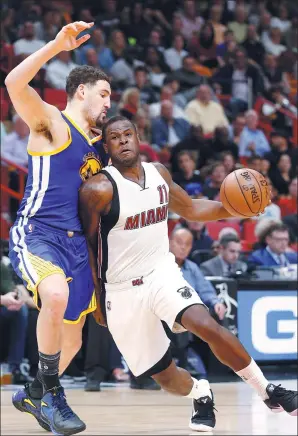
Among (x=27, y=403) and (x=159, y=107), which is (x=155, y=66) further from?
(x=27, y=403)

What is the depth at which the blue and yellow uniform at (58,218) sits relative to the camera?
650 centimetres

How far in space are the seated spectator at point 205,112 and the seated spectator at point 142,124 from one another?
60.2 inches

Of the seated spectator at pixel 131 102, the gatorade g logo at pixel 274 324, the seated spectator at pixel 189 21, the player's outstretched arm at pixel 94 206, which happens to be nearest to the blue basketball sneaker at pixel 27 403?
the player's outstretched arm at pixel 94 206

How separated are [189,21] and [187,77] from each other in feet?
6.98

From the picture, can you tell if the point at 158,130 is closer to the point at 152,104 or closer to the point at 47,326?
the point at 152,104

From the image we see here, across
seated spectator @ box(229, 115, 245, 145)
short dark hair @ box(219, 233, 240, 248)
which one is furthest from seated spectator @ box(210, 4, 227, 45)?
short dark hair @ box(219, 233, 240, 248)

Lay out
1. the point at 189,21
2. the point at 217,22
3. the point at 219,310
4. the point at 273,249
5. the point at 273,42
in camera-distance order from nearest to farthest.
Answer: the point at 219,310 → the point at 273,249 → the point at 189,21 → the point at 217,22 → the point at 273,42

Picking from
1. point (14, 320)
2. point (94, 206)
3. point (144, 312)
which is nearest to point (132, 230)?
point (94, 206)

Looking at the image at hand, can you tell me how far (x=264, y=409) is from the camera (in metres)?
10.2

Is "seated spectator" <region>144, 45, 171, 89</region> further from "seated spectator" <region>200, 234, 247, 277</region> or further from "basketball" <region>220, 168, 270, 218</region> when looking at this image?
"basketball" <region>220, 168, 270, 218</region>

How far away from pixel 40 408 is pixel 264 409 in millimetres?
3960

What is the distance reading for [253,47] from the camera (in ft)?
65.2

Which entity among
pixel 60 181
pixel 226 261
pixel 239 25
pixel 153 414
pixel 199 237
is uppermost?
pixel 239 25

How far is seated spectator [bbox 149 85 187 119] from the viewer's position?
16.2 m
